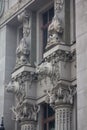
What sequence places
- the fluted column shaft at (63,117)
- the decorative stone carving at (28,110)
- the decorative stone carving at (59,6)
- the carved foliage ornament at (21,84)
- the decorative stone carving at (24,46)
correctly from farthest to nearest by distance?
the decorative stone carving at (24,46) < the carved foliage ornament at (21,84) < the decorative stone carving at (28,110) < the decorative stone carving at (59,6) < the fluted column shaft at (63,117)

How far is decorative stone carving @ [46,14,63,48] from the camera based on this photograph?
1190 inches

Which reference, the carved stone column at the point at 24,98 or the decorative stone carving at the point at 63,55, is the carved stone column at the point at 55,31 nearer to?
the decorative stone carving at the point at 63,55

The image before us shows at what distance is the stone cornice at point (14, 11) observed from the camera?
34062mm

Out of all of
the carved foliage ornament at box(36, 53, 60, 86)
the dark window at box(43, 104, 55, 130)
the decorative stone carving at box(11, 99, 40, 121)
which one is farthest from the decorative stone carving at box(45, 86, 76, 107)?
the decorative stone carving at box(11, 99, 40, 121)

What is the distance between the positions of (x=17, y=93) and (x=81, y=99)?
6.44 m

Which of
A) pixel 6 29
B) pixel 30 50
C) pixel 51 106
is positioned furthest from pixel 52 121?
pixel 6 29

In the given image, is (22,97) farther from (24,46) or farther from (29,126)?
(24,46)

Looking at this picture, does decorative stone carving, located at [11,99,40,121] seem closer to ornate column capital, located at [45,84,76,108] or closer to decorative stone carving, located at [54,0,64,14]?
ornate column capital, located at [45,84,76,108]

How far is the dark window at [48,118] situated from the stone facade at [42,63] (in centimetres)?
5

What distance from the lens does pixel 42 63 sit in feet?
103

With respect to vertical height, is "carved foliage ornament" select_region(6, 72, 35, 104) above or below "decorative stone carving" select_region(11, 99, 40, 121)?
above

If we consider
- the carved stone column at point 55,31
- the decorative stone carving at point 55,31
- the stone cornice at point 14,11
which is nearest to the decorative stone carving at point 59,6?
the carved stone column at point 55,31

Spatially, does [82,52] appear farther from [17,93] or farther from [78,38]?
[17,93]

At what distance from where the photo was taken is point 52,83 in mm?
30094
